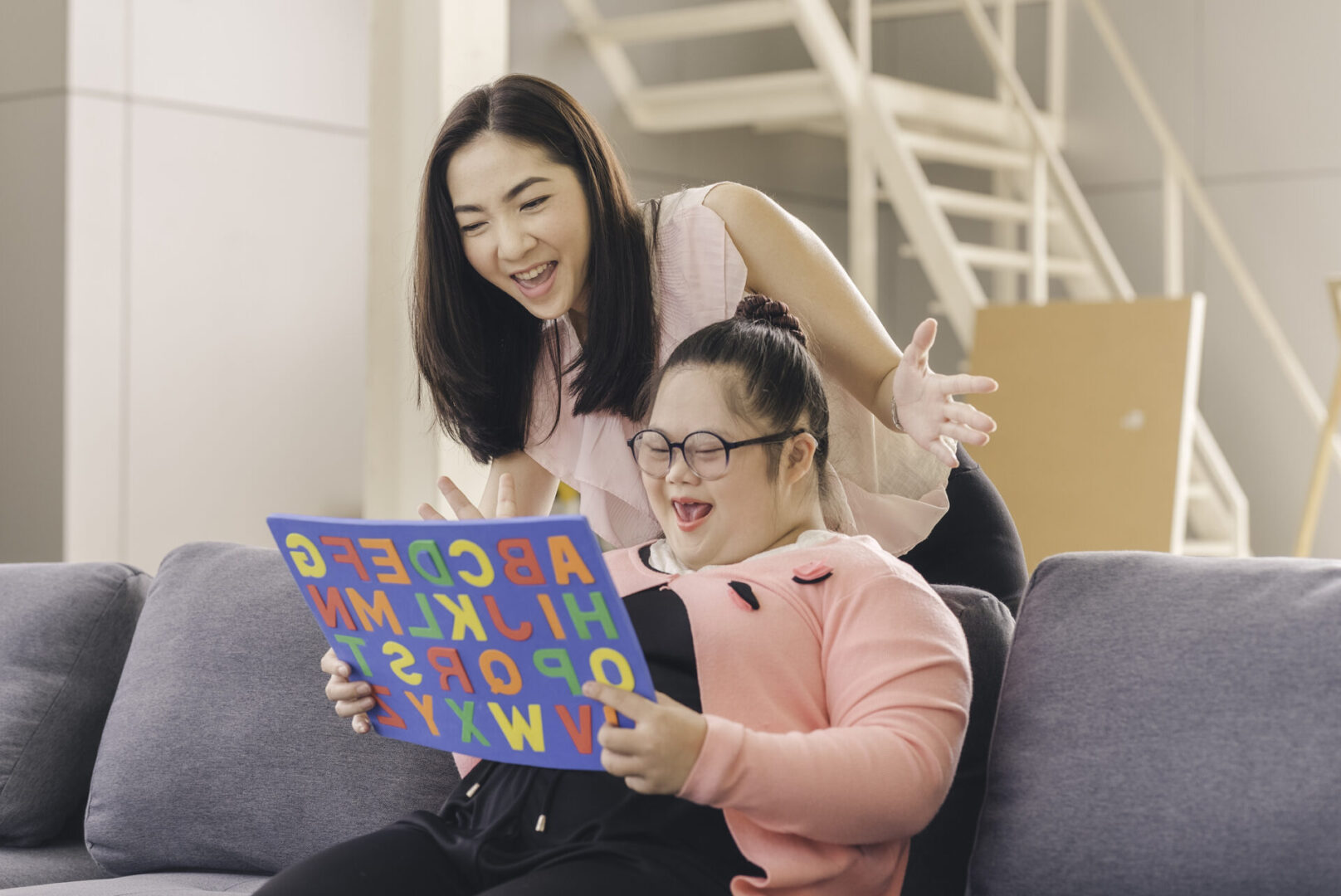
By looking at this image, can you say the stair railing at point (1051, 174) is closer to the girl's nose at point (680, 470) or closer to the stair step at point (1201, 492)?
the stair step at point (1201, 492)

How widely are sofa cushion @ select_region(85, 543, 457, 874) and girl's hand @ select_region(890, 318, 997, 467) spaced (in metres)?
0.73

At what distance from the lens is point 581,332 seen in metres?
1.91

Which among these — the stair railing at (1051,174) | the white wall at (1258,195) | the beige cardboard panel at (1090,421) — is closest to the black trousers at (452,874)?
the beige cardboard panel at (1090,421)

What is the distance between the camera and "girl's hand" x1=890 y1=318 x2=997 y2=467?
5.02 ft

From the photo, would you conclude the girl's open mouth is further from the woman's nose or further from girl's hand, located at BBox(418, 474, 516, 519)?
the woman's nose

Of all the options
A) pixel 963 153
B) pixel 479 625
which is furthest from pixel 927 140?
pixel 479 625

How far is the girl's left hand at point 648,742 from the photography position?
1194mm

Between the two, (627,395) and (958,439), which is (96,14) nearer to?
(627,395)

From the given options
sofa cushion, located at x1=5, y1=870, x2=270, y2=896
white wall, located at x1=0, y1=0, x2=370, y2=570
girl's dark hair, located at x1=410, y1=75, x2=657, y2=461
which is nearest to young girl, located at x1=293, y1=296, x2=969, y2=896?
girl's dark hair, located at x1=410, y1=75, x2=657, y2=461

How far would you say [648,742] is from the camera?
1.19 m

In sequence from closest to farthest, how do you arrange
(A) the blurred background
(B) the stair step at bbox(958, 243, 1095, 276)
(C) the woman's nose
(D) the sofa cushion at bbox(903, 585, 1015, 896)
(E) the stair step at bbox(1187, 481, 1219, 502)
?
(D) the sofa cushion at bbox(903, 585, 1015, 896)
(C) the woman's nose
(A) the blurred background
(E) the stair step at bbox(1187, 481, 1219, 502)
(B) the stair step at bbox(958, 243, 1095, 276)

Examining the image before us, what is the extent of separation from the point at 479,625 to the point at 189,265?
366 centimetres

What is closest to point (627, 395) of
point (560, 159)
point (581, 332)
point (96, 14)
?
point (581, 332)

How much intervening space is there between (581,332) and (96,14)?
3152 mm
